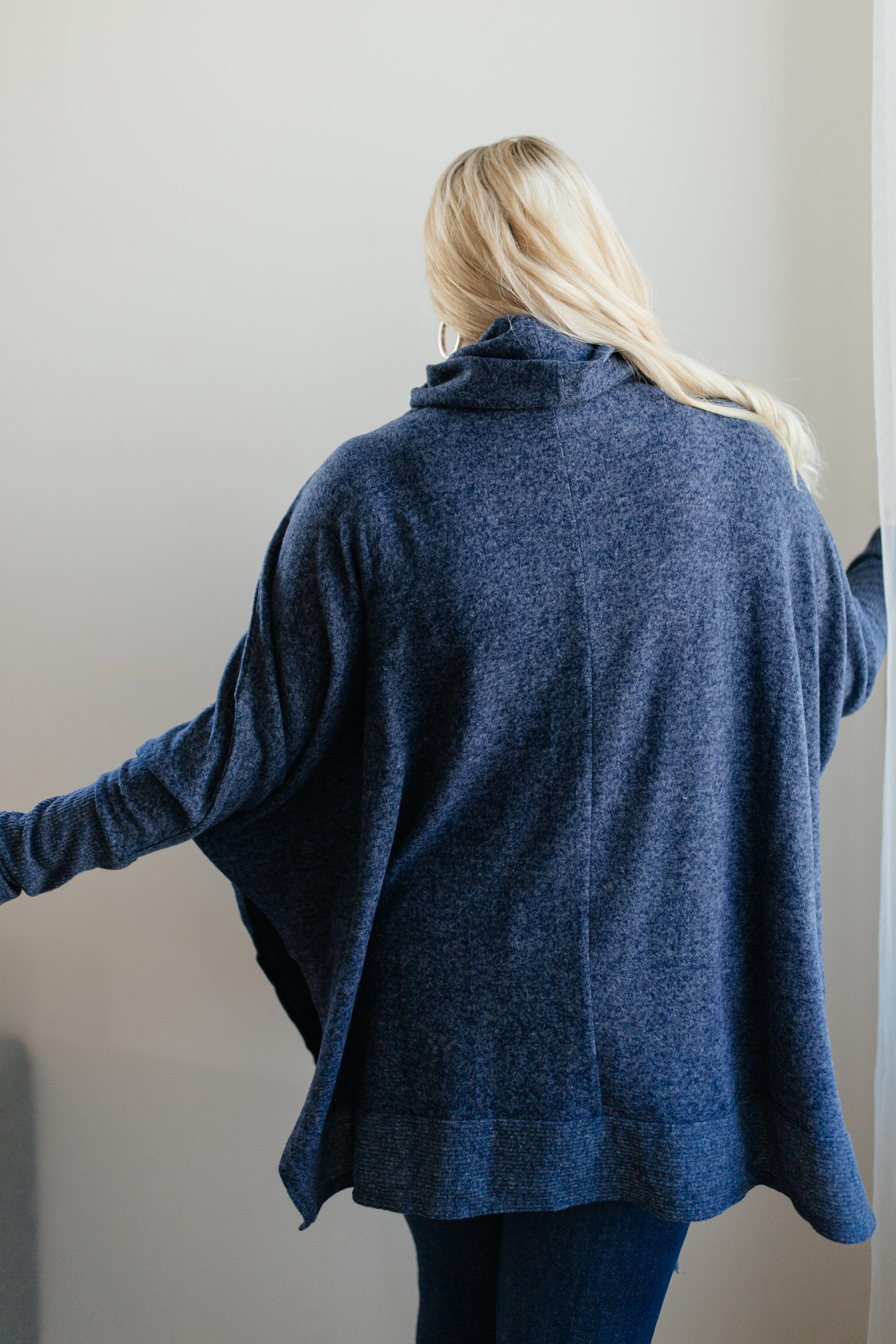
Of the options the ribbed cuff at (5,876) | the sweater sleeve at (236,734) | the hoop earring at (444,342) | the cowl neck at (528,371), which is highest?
the hoop earring at (444,342)

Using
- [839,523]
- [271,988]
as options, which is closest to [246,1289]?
[271,988]

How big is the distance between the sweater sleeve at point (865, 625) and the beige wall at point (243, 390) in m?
0.16

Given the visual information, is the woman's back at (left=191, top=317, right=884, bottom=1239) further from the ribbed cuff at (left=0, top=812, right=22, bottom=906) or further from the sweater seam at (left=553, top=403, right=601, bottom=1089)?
the ribbed cuff at (left=0, top=812, right=22, bottom=906)

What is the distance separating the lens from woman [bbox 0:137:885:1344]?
718 millimetres

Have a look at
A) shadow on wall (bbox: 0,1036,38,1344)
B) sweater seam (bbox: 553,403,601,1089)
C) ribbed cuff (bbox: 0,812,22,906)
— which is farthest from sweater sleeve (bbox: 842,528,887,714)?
shadow on wall (bbox: 0,1036,38,1344)

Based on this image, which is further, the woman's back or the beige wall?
the beige wall

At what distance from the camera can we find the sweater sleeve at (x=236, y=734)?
752 millimetres

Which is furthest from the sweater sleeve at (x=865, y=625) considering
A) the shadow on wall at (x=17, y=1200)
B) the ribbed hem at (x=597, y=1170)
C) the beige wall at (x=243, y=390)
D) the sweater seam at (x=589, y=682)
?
the shadow on wall at (x=17, y=1200)

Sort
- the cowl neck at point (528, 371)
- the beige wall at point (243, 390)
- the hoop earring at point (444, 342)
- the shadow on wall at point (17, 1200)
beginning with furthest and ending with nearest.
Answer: the shadow on wall at point (17, 1200) < the beige wall at point (243, 390) < the hoop earring at point (444, 342) < the cowl neck at point (528, 371)

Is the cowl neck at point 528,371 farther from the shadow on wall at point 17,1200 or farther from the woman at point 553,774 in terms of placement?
the shadow on wall at point 17,1200

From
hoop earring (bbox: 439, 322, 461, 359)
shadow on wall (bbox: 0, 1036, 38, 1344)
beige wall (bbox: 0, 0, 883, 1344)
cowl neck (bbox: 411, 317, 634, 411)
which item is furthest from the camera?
shadow on wall (bbox: 0, 1036, 38, 1344)

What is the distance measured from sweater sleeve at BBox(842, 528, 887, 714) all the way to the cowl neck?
322mm

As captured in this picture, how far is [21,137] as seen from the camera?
1151mm

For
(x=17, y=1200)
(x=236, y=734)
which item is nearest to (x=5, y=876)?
(x=236, y=734)
